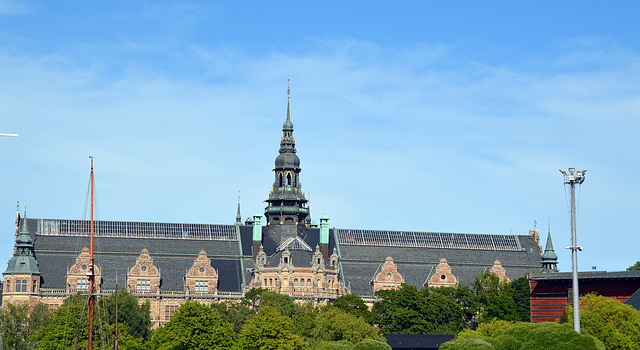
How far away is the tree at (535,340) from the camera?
4894 inches

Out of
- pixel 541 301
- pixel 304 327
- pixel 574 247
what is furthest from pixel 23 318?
pixel 574 247

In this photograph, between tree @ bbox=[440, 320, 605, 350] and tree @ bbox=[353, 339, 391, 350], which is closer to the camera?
tree @ bbox=[440, 320, 605, 350]

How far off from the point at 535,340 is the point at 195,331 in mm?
45574

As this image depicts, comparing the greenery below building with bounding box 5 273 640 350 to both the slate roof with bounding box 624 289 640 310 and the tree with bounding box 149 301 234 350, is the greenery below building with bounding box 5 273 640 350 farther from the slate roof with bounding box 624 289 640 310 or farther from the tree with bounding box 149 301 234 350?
Answer: the slate roof with bounding box 624 289 640 310

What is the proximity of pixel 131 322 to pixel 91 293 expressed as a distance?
65.1 meters

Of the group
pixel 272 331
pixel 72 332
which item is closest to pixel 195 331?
pixel 272 331

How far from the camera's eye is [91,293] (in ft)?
422

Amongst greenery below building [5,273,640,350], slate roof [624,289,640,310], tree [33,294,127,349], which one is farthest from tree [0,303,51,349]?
slate roof [624,289,640,310]

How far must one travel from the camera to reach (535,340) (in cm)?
12950

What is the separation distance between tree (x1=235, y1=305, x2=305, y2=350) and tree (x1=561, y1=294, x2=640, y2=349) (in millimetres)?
34466

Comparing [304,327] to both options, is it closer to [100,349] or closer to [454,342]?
[100,349]

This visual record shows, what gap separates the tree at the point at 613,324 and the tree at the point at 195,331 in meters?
41.1

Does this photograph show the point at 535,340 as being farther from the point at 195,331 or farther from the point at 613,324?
the point at 195,331

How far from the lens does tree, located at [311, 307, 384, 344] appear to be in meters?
172
